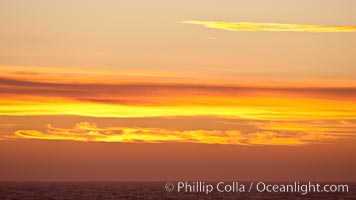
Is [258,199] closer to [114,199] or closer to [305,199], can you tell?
[305,199]

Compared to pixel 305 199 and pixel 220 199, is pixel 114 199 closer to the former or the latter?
pixel 220 199

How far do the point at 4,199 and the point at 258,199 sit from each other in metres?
36.3

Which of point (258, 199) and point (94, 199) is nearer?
point (94, 199)

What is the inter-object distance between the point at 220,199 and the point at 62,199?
22815 millimetres

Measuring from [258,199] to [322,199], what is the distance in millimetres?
9129

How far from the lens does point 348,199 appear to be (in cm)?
10662

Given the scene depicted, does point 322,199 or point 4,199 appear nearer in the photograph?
point 4,199

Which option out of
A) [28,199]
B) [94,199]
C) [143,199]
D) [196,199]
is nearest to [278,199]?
[196,199]

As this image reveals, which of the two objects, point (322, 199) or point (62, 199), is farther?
point (322, 199)

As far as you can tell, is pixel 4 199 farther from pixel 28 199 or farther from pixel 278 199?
pixel 278 199

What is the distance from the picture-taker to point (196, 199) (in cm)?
10469

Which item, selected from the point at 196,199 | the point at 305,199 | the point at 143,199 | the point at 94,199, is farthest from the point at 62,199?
the point at 305,199

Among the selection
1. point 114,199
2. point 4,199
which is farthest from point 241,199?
point 4,199

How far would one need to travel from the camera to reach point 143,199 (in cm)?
10394
